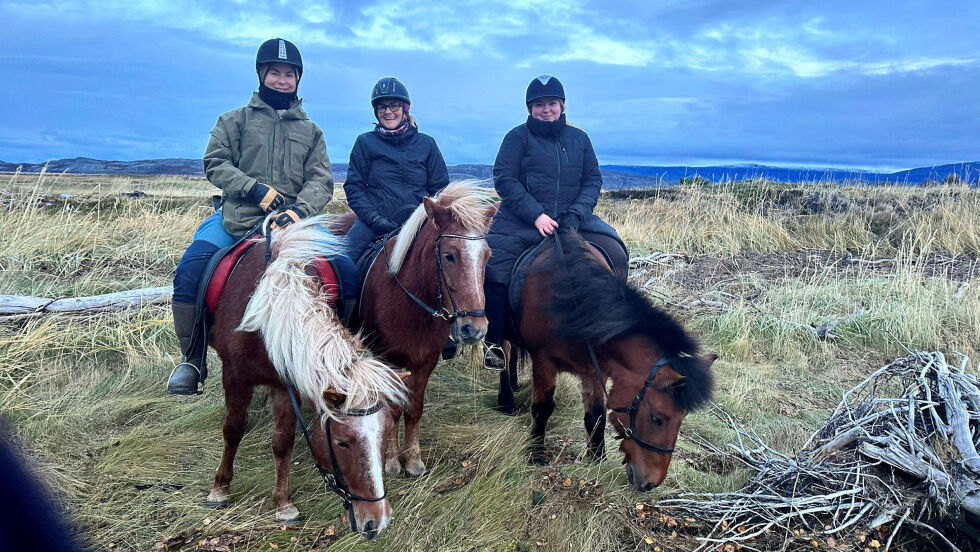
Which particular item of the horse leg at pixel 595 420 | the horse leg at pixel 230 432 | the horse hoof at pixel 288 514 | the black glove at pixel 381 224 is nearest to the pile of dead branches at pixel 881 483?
the horse leg at pixel 595 420

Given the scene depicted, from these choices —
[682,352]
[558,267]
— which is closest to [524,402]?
[558,267]

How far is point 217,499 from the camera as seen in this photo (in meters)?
3.15

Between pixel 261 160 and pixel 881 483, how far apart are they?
4437 millimetres

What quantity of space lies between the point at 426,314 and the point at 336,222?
6.76 ft

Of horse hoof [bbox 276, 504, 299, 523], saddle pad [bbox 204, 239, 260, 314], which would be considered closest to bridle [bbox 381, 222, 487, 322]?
saddle pad [bbox 204, 239, 260, 314]

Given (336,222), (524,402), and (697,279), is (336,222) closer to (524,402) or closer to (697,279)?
(524,402)

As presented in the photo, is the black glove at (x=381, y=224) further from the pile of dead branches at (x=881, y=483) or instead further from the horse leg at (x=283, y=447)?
the pile of dead branches at (x=881, y=483)

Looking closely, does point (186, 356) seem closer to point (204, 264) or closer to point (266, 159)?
point (204, 264)

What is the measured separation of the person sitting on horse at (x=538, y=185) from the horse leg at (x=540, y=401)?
541 mm

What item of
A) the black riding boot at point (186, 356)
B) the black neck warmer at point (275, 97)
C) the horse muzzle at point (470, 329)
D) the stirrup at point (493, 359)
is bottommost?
the stirrup at point (493, 359)

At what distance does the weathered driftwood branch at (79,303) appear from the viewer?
17.5 feet

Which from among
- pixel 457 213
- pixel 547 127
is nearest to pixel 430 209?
pixel 457 213

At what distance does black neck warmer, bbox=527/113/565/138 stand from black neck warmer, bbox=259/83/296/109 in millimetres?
1908

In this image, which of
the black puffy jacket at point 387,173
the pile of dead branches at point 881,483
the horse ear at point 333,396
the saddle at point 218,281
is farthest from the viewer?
the black puffy jacket at point 387,173
